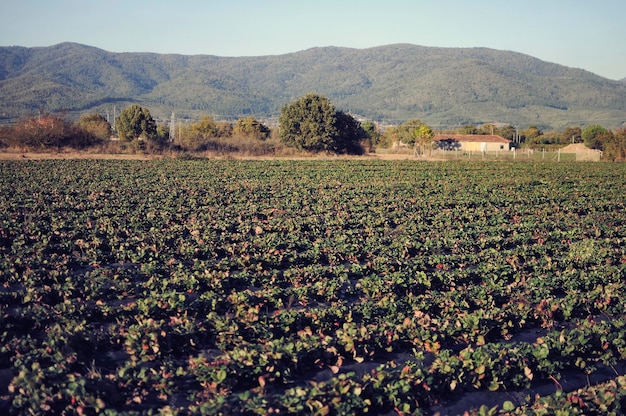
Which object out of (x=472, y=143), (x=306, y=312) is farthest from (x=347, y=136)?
(x=306, y=312)

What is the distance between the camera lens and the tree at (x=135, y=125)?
210ft

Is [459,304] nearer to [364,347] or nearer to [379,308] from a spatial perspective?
[379,308]

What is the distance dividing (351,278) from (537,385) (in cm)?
473

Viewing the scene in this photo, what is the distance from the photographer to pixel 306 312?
345 inches

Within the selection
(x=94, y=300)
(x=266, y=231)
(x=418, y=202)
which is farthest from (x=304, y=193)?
(x=94, y=300)

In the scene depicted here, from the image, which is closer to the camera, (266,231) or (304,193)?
(266,231)

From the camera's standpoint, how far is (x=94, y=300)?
31.2 feet

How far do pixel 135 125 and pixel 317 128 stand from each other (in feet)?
67.8

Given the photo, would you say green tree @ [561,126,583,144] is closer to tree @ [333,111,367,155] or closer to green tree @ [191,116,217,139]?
tree @ [333,111,367,155]

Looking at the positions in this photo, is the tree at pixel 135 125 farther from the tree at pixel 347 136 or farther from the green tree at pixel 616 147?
the green tree at pixel 616 147

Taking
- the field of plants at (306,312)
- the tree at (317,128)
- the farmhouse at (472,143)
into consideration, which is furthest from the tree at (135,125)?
the farmhouse at (472,143)

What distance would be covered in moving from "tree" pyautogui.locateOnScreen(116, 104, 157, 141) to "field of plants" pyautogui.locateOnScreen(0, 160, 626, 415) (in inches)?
1869

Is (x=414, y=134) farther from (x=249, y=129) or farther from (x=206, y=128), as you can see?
(x=206, y=128)

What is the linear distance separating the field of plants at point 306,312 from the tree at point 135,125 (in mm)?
47471
